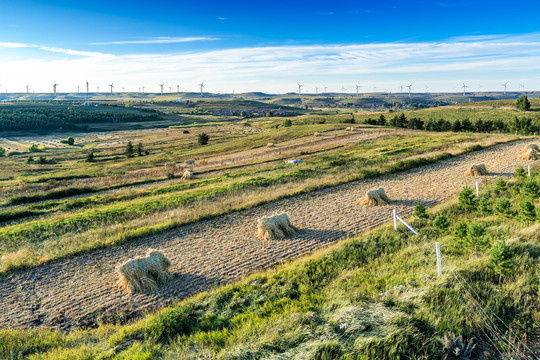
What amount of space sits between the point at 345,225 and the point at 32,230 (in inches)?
784

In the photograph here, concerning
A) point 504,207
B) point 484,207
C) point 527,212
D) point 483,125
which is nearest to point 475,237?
point 527,212

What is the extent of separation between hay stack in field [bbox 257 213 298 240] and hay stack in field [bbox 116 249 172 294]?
5.70 m

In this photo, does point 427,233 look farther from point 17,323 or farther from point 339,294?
point 17,323

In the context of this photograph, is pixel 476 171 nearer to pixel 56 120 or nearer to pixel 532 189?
pixel 532 189

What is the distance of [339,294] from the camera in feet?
30.1

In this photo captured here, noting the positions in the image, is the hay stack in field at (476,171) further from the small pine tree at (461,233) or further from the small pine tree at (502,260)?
the small pine tree at (502,260)

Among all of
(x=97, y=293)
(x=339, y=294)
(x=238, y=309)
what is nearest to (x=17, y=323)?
(x=97, y=293)

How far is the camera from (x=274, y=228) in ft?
55.5

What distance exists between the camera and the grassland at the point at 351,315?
6566 millimetres

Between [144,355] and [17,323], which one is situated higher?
[144,355]

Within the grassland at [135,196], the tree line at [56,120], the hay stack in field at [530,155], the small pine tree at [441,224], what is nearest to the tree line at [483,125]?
the grassland at [135,196]

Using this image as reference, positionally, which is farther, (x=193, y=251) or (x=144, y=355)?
(x=193, y=251)

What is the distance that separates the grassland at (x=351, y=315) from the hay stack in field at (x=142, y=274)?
2.58 m

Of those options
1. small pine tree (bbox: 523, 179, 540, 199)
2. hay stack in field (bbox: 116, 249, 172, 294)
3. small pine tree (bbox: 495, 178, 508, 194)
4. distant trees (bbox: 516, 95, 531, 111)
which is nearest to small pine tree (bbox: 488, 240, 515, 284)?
hay stack in field (bbox: 116, 249, 172, 294)
